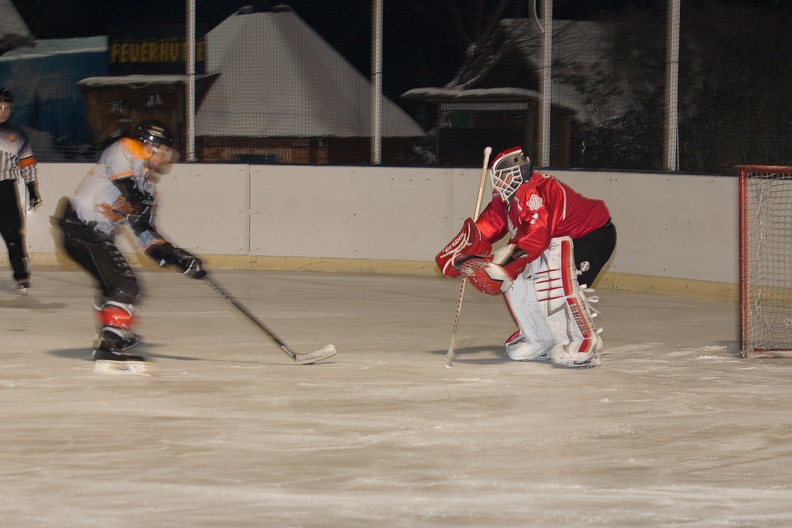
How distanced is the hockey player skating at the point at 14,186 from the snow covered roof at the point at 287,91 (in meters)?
2.49

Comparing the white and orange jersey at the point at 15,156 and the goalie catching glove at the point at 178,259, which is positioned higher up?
the white and orange jersey at the point at 15,156

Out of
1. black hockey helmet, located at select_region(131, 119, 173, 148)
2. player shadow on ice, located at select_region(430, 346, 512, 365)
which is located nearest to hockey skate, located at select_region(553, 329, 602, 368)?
player shadow on ice, located at select_region(430, 346, 512, 365)

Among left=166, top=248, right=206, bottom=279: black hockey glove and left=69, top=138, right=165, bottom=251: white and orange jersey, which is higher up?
left=69, top=138, right=165, bottom=251: white and orange jersey

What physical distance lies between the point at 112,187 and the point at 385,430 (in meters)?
1.88

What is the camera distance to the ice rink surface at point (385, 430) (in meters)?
3.73

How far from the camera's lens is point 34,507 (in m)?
3.67

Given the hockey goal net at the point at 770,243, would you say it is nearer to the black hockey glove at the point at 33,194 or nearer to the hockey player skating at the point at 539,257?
the hockey player skating at the point at 539,257

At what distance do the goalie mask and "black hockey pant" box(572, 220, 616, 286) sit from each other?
0.47m

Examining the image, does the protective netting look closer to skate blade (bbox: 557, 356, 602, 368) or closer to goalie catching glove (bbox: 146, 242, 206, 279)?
skate blade (bbox: 557, 356, 602, 368)

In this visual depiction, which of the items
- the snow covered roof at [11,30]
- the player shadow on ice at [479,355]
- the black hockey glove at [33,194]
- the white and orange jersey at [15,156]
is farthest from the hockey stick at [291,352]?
the snow covered roof at [11,30]

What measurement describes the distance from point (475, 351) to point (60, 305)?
10.2 feet

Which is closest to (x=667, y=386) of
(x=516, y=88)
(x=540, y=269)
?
(x=540, y=269)

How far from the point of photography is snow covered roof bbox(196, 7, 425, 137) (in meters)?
11.0

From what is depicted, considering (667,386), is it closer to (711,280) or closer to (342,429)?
(342,429)
